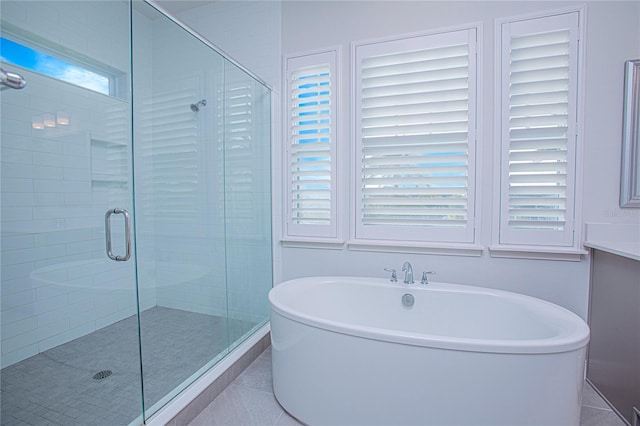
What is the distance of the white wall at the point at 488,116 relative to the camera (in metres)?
1.71

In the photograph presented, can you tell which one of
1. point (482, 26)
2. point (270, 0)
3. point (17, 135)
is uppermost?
point (270, 0)

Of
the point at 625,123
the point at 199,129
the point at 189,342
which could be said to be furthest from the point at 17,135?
the point at 625,123

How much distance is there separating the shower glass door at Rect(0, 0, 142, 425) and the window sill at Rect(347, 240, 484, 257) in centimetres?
146

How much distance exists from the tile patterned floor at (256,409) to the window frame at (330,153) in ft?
3.37

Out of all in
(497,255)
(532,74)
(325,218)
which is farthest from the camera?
(325,218)

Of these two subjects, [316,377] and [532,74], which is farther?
[532,74]

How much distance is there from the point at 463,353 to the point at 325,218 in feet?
4.35

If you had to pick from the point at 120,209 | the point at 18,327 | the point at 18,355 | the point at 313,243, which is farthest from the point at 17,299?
the point at 313,243

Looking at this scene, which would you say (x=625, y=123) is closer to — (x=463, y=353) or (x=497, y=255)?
(x=497, y=255)

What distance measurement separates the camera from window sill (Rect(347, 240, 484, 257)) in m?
1.97

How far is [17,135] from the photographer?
1667 mm

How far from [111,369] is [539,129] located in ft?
9.50

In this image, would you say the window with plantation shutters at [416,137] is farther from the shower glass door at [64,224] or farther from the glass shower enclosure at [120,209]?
the shower glass door at [64,224]

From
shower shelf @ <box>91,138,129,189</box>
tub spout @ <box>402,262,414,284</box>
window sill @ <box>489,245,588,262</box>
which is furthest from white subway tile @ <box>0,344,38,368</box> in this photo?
window sill @ <box>489,245,588,262</box>
